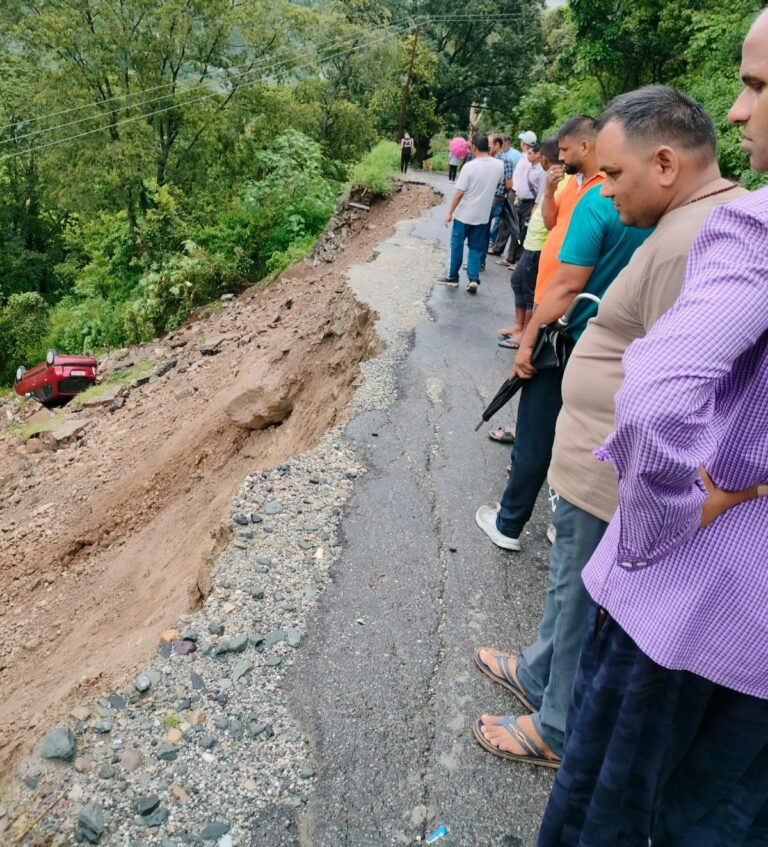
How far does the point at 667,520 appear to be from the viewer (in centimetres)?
118

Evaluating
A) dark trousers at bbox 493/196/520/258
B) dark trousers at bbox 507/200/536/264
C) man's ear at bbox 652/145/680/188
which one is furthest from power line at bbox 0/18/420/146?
man's ear at bbox 652/145/680/188

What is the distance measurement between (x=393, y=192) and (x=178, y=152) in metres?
10.8

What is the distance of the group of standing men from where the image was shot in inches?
41.9

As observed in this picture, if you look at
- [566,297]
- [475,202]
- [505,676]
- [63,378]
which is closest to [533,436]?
[566,297]

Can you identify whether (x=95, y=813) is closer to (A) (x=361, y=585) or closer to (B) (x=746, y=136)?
(A) (x=361, y=585)

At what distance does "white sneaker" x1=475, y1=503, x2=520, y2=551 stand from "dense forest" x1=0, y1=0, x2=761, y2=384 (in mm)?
8850

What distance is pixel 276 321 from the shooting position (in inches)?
367

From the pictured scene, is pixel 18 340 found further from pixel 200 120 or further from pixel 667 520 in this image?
pixel 667 520

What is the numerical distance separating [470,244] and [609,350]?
6.14m

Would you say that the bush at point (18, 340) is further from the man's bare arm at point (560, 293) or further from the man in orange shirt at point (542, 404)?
the man's bare arm at point (560, 293)

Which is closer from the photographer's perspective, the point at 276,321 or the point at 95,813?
the point at 95,813

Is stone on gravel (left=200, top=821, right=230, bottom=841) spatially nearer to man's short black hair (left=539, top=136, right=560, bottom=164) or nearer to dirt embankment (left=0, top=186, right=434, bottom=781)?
dirt embankment (left=0, top=186, right=434, bottom=781)

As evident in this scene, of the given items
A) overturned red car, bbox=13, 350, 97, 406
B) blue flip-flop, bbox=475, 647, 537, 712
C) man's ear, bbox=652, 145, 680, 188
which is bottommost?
overturned red car, bbox=13, 350, 97, 406

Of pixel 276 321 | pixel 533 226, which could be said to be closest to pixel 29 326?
pixel 276 321
